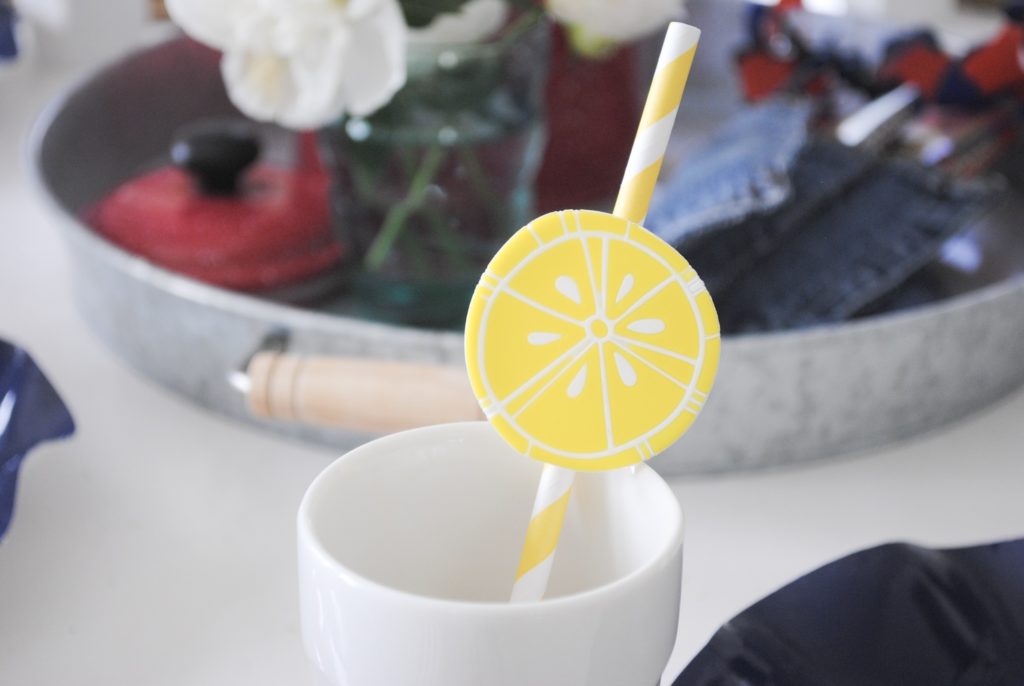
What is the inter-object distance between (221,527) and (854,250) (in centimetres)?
28

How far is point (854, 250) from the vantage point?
518 millimetres

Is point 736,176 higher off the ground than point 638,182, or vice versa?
point 638,182

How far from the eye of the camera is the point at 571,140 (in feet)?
2.15

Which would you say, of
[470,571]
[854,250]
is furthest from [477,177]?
[470,571]

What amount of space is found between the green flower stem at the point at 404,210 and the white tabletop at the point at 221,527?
0.39 feet

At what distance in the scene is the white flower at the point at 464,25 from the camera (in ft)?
1.65

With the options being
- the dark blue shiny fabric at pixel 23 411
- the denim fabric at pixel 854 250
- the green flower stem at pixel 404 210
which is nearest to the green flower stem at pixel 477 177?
the green flower stem at pixel 404 210

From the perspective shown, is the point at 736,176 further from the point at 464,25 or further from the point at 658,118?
the point at 658,118

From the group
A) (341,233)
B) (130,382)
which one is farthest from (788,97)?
(130,382)

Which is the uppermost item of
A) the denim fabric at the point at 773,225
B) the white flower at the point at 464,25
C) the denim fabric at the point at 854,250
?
the white flower at the point at 464,25

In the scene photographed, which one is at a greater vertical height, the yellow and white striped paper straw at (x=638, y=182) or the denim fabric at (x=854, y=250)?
the yellow and white striped paper straw at (x=638, y=182)

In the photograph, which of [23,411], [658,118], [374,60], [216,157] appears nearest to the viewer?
[658,118]

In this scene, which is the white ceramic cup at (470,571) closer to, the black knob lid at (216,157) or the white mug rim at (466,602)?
the white mug rim at (466,602)

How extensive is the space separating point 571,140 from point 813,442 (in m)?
0.28
